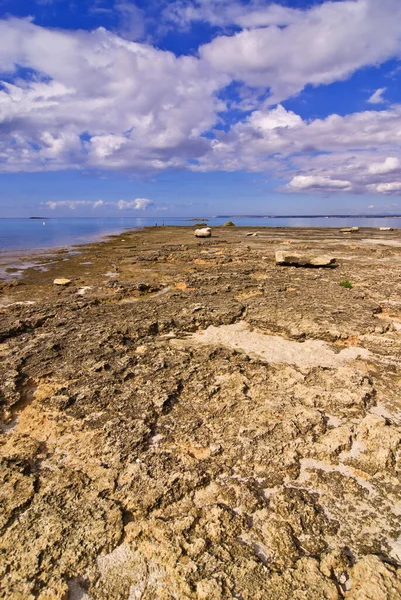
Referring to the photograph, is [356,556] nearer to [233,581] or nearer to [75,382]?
[233,581]

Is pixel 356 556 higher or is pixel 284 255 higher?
pixel 284 255

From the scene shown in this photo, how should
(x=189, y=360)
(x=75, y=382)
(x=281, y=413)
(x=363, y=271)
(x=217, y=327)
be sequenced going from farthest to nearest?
(x=363, y=271)
(x=217, y=327)
(x=189, y=360)
(x=75, y=382)
(x=281, y=413)

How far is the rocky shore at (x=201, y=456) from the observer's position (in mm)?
2715

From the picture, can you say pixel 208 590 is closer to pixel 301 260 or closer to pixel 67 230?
pixel 301 260

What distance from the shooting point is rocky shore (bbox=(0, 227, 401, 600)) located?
2715 millimetres

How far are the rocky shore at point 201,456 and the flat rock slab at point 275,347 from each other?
49mm

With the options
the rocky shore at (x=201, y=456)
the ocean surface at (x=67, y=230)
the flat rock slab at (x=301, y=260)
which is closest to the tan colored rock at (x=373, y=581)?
the rocky shore at (x=201, y=456)

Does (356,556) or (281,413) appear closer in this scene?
(356,556)

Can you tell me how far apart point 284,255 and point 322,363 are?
10215 millimetres

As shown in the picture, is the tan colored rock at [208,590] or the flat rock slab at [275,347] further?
the flat rock slab at [275,347]

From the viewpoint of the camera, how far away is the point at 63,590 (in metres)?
2.58

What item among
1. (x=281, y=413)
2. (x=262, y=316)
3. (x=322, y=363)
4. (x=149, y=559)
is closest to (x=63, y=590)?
(x=149, y=559)

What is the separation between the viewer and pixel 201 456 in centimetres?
403

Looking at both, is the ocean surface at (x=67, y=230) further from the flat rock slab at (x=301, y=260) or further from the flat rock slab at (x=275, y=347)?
the flat rock slab at (x=275, y=347)
